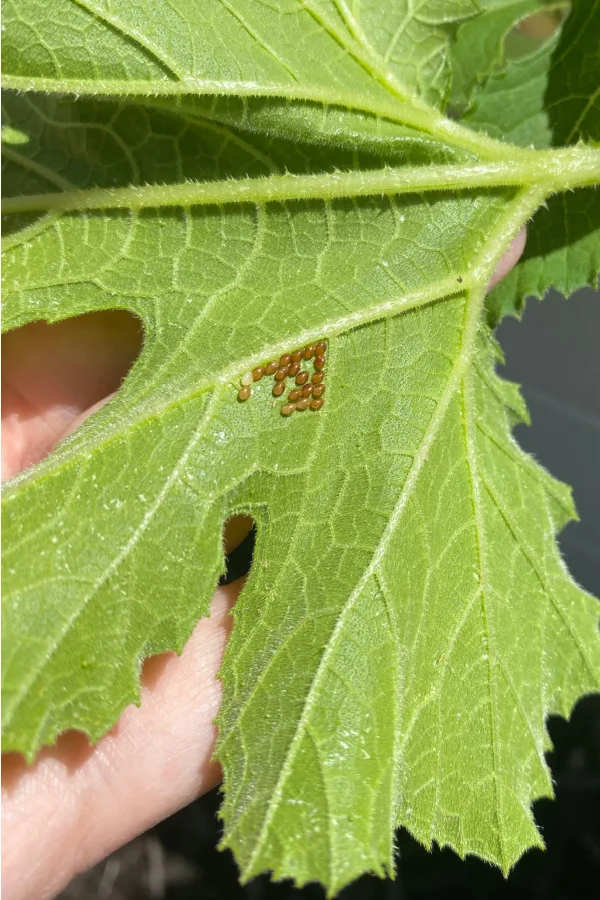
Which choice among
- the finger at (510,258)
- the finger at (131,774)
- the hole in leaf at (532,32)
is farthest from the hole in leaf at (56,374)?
the hole in leaf at (532,32)

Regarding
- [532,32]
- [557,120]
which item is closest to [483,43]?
[557,120]

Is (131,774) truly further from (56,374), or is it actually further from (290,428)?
(56,374)

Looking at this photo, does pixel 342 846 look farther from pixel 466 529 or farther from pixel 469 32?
pixel 469 32

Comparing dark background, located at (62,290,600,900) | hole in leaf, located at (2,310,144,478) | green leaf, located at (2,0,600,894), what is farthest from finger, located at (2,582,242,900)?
dark background, located at (62,290,600,900)

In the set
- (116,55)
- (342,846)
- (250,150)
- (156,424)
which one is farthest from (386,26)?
(342,846)

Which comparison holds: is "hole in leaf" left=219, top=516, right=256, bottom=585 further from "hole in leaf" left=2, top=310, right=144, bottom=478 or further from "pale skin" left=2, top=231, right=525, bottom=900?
"hole in leaf" left=2, top=310, right=144, bottom=478
